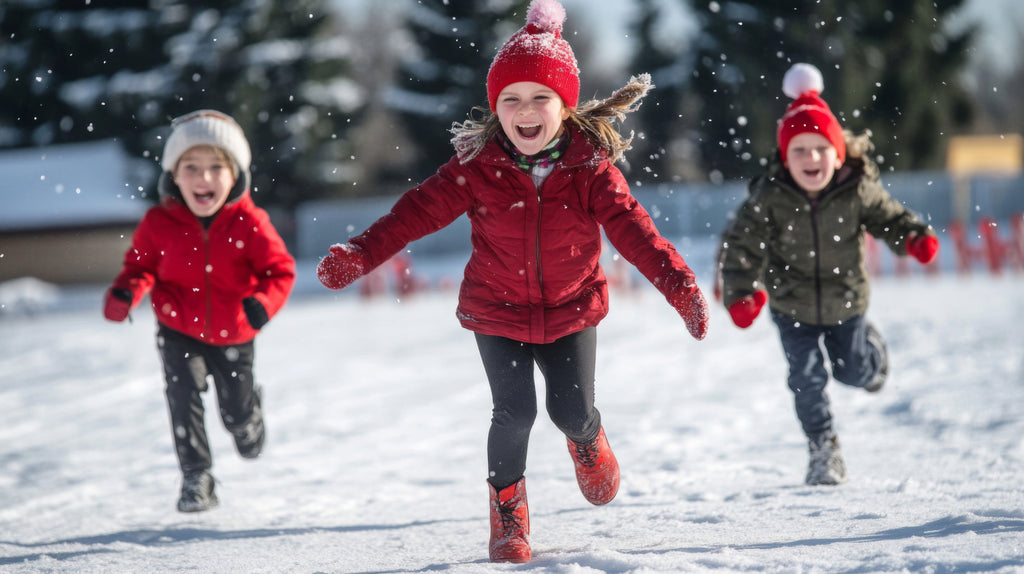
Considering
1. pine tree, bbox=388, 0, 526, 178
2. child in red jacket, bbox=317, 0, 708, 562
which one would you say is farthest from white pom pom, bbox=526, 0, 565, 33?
pine tree, bbox=388, 0, 526, 178

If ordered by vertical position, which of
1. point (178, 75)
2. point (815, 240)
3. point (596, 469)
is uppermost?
point (178, 75)

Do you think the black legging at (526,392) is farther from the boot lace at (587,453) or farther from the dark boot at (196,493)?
the dark boot at (196,493)

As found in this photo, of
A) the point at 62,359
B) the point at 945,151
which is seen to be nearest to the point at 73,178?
the point at 62,359

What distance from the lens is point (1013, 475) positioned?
4.39 metres

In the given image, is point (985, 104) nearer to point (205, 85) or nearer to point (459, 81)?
point (459, 81)

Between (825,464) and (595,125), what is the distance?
6.42 ft

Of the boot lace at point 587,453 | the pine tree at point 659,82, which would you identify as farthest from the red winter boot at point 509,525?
the pine tree at point 659,82

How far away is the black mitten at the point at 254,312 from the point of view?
411cm

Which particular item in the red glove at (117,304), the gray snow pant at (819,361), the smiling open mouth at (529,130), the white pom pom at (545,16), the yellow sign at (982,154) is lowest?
the gray snow pant at (819,361)

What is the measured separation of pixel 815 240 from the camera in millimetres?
4570

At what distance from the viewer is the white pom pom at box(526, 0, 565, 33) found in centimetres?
375

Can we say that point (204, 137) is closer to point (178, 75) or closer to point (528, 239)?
point (528, 239)

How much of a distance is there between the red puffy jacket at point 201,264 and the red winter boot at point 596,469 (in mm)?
1578

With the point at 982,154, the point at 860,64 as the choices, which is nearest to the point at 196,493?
the point at 982,154
